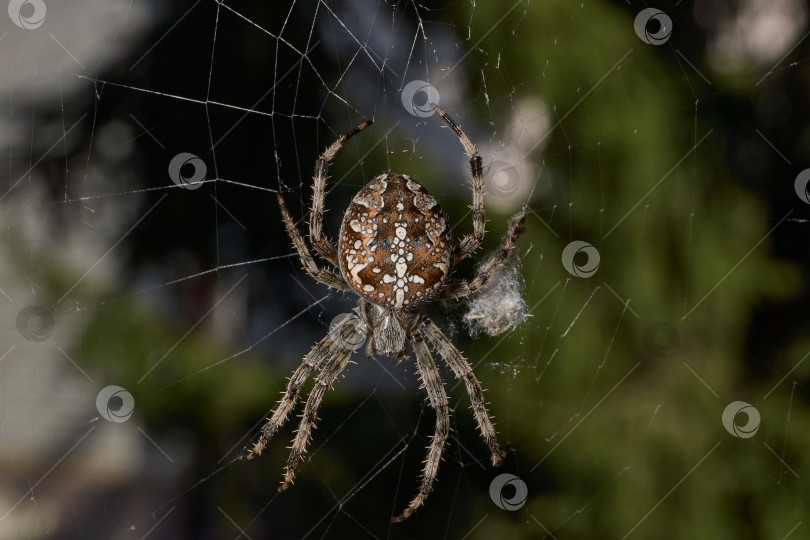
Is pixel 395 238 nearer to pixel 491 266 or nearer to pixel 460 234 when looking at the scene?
pixel 491 266

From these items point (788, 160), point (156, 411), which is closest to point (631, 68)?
point (788, 160)

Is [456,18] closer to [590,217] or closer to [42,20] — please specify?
[590,217]

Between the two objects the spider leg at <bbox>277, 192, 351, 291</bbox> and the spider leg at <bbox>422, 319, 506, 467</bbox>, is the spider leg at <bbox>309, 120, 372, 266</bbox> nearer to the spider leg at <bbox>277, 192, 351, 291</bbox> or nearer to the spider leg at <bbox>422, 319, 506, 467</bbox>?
the spider leg at <bbox>277, 192, 351, 291</bbox>

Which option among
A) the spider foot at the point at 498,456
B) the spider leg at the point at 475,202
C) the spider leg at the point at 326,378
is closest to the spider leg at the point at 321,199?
the spider leg at the point at 475,202

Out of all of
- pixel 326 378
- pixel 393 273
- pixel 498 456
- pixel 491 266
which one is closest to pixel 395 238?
pixel 393 273

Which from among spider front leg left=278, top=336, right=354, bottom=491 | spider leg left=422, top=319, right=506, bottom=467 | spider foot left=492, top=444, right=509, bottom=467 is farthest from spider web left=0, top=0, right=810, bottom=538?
spider front leg left=278, top=336, right=354, bottom=491
